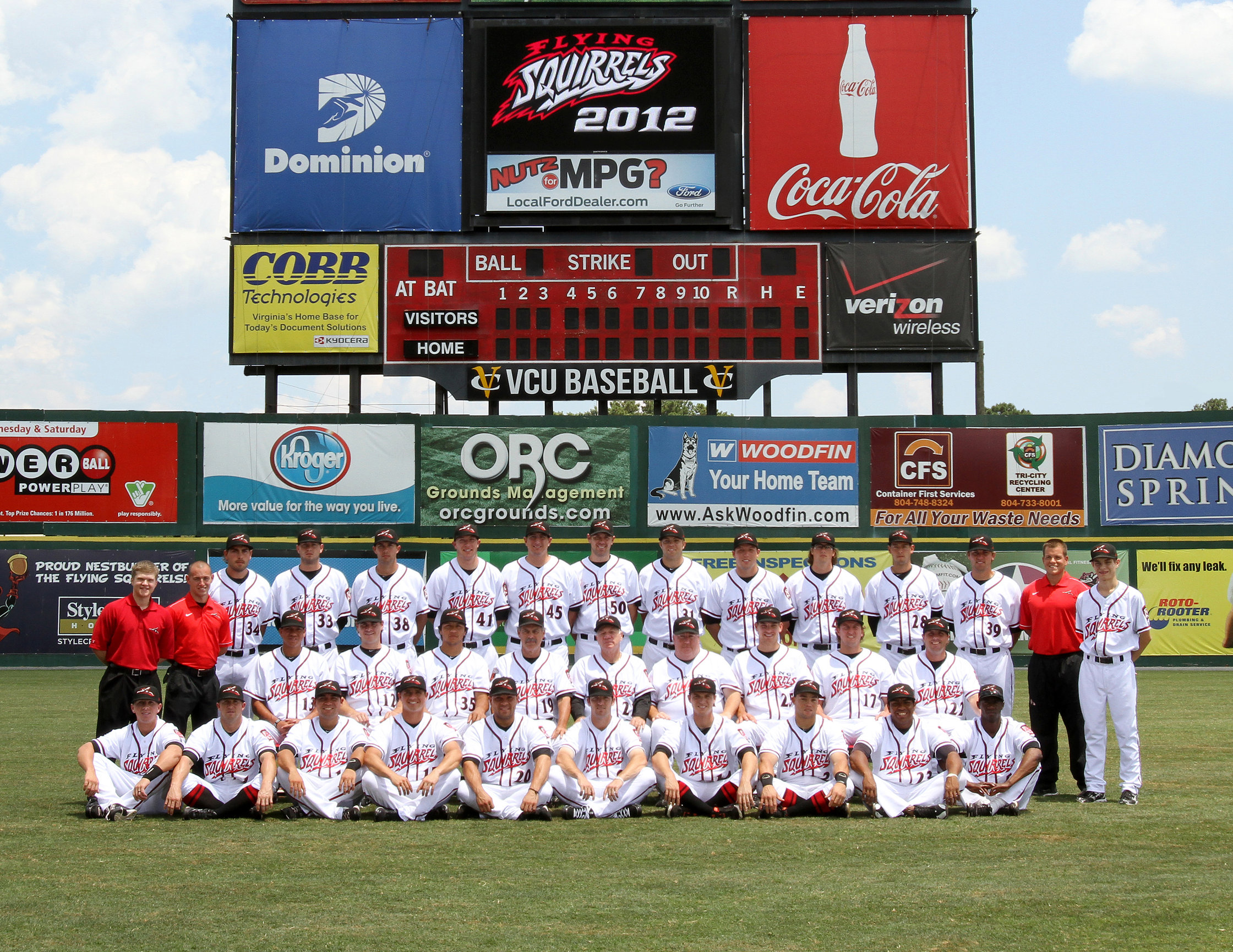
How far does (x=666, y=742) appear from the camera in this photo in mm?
6957

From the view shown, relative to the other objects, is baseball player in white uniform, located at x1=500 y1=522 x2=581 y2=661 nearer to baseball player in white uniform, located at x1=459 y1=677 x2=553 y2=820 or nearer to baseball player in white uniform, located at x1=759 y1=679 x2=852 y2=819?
baseball player in white uniform, located at x1=459 y1=677 x2=553 y2=820

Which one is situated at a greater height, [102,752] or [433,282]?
[433,282]

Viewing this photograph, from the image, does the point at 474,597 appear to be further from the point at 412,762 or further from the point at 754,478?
the point at 754,478

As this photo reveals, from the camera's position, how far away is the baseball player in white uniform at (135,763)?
22.0 feet

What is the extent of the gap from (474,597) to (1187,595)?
1196 centimetres

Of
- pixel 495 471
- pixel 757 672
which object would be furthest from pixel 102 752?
pixel 495 471

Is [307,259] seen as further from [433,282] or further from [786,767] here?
[786,767]

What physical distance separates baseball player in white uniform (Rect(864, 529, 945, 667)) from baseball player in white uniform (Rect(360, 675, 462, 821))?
10.4 ft

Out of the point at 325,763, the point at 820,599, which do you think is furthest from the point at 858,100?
the point at 325,763

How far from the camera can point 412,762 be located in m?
6.95

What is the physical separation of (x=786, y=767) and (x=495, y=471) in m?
10.2

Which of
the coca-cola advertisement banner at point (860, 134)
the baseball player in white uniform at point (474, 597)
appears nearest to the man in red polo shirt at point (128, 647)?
the baseball player in white uniform at point (474, 597)

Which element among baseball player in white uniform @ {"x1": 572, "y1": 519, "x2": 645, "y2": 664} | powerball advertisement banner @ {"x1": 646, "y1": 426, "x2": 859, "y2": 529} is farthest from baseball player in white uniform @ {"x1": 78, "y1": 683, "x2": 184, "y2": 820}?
powerball advertisement banner @ {"x1": 646, "y1": 426, "x2": 859, "y2": 529}

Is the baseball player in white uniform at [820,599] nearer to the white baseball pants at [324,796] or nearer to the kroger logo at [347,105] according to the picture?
→ the white baseball pants at [324,796]
